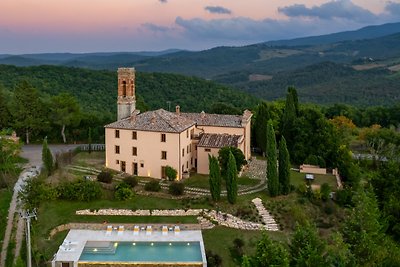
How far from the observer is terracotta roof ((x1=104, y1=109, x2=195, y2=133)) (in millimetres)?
37938

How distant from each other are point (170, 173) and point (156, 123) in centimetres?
460

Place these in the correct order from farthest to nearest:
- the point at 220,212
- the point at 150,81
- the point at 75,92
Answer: the point at 150,81 < the point at 75,92 < the point at 220,212

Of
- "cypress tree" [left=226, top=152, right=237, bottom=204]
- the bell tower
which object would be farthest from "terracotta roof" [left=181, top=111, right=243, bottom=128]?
"cypress tree" [left=226, top=152, right=237, bottom=204]

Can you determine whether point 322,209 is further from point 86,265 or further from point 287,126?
point 86,265

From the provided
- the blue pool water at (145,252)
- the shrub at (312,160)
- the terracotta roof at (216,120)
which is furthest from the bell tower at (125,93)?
the shrub at (312,160)

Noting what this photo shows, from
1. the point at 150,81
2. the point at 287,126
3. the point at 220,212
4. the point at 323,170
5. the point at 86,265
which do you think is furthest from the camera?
the point at 150,81

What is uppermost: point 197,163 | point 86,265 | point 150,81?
point 150,81

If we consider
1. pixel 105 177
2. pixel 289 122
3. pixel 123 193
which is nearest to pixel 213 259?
pixel 123 193

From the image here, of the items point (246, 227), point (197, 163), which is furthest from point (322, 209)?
point (197, 163)

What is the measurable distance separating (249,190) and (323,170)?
10.3 metres

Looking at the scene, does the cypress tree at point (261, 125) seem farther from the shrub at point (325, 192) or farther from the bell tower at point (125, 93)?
the bell tower at point (125, 93)

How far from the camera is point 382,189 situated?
35531 mm

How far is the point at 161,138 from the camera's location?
3781cm

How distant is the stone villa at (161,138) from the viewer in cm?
3788
